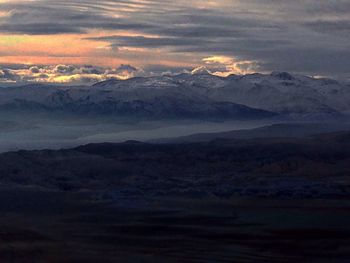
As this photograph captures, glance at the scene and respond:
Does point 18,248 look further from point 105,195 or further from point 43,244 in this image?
point 105,195

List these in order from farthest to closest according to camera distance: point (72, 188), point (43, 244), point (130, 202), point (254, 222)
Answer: point (72, 188), point (130, 202), point (254, 222), point (43, 244)

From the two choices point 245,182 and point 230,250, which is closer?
point 230,250

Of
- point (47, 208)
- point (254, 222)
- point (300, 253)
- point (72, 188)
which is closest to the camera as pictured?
point (300, 253)

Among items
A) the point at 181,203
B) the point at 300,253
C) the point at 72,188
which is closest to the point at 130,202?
the point at 181,203

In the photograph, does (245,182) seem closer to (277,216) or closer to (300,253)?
(277,216)

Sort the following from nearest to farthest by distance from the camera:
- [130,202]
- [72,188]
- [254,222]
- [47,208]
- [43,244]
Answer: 1. [43,244]
2. [254,222]
3. [47,208]
4. [130,202]
5. [72,188]

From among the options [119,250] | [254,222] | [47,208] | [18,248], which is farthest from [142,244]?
[47,208]

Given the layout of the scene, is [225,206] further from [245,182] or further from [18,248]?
[18,248]

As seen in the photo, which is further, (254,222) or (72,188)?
(72,188)

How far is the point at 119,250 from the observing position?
107750 mm

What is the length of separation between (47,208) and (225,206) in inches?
1132

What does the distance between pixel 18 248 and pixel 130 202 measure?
57976mm

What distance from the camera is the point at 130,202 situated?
165 m

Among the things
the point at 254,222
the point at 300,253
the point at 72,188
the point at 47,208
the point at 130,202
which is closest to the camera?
the point at 300,253
